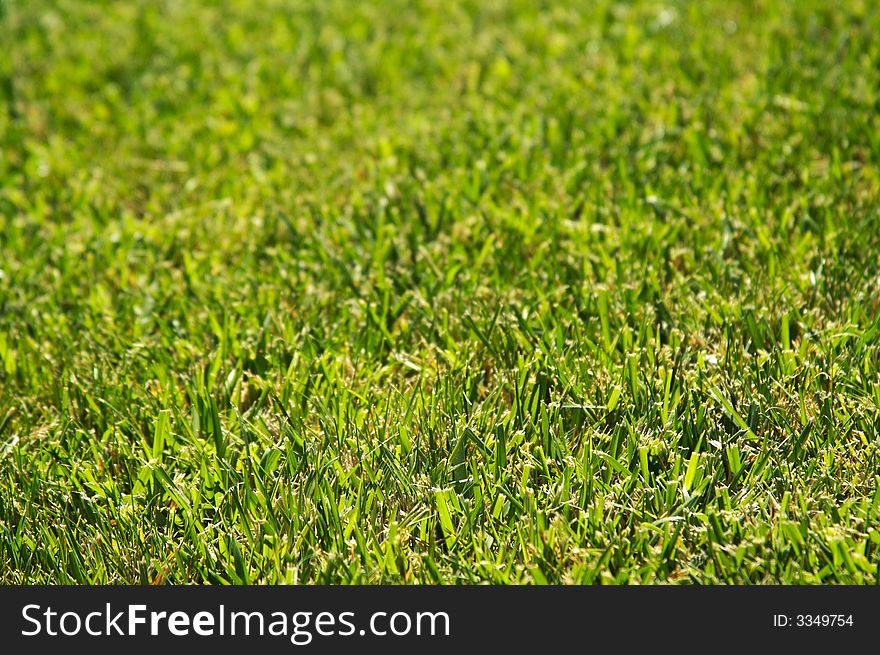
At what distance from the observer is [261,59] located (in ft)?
18.8

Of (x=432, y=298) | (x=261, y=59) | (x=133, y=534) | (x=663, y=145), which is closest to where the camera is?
(x=133, y=534)

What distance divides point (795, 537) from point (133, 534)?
172 cm

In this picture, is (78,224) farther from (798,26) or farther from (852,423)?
(798,26)

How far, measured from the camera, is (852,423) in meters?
2.88

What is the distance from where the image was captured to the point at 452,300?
3.64 m

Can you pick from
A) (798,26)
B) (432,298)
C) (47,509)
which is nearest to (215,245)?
(432,298)

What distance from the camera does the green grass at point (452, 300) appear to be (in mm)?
2717

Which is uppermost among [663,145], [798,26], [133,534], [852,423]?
[798,26]

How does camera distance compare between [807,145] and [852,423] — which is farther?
[807,145]

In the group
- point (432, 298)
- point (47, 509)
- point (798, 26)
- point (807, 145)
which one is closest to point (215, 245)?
point (432, 298)

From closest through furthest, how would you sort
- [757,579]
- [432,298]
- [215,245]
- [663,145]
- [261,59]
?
[757,579] → [432,298] → [215,245] → [663,145] → [261,59]

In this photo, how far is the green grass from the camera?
272 centimetres

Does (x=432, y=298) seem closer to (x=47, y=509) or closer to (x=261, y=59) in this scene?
(x=47, y=509)

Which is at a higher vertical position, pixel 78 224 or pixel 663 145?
pixel 663 145
